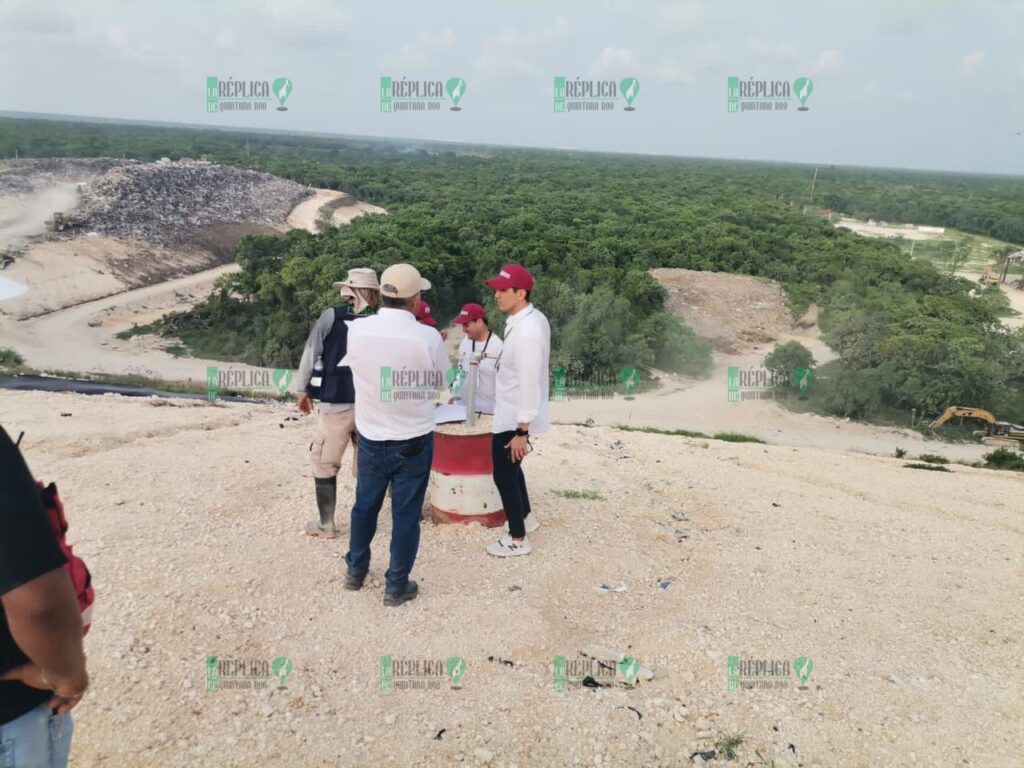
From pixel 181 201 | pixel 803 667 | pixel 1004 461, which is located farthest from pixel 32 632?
pixel 181 201

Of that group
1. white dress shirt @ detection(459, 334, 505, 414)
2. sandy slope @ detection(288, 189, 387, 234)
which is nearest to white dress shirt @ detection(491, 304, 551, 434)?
white dress shirt @ detection(459, 334, 505, 414)

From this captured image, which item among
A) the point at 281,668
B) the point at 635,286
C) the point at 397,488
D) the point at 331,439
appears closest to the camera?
the point at 281,668

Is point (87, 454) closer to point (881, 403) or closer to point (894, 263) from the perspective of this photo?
point (881, 403)

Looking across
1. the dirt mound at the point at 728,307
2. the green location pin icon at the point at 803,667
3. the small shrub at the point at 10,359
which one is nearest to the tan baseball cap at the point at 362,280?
the green location pin icon at the point at 803,667

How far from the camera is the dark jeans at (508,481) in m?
4.46

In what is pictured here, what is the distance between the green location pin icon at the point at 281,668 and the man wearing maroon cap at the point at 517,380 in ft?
5.50

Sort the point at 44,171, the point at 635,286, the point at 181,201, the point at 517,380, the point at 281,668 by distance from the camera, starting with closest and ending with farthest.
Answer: the point at 281,668, the point at 517,380, the point at 635,286, the point at 181,201, the point at 44,171

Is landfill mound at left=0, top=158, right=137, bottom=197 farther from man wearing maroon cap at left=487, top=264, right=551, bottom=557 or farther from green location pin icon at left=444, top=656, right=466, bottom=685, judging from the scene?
green location pin icon at left=444, top=656, right=466, bottom=685

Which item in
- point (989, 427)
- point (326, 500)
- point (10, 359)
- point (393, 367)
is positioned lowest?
point (989, 427)

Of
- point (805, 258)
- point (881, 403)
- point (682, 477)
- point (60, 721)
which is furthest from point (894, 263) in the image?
point (60, 721)

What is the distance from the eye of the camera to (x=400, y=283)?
3.65 meters

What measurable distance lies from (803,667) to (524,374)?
7.75 feet

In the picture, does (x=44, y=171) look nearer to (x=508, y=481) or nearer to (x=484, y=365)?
(x=484, y=365)

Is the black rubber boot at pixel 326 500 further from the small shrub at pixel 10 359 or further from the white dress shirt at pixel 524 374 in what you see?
the small shrub at pixel 10 359
